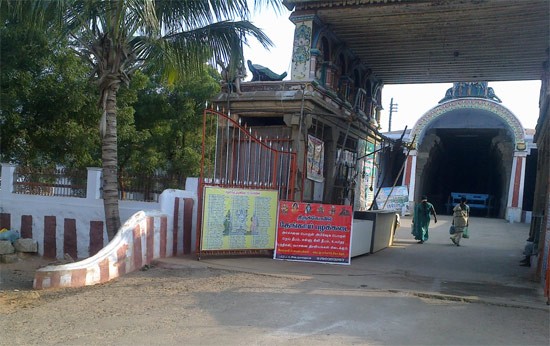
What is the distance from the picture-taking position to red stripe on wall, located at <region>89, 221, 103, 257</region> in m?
11.1

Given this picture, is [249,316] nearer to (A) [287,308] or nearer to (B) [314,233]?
(A) [287,308]

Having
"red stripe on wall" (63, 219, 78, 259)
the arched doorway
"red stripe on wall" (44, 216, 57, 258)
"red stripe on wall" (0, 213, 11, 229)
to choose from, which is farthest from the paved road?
the arched doorway

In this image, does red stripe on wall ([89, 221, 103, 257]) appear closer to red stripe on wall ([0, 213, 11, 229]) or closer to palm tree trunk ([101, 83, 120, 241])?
palm tree trunk ([101, 83, 120, 241])

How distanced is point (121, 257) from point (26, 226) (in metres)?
6.52

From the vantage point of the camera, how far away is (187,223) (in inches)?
376

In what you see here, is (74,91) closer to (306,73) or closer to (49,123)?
(49,123)

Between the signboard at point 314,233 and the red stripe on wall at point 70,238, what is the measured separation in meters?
5.45

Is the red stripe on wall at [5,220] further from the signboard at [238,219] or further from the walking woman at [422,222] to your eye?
the walking woman at [422,222]

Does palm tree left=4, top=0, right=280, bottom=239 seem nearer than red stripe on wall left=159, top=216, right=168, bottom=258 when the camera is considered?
Yes

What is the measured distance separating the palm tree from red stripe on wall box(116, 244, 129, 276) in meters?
1.50

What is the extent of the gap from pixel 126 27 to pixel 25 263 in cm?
641

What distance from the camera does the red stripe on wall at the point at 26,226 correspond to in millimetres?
12273

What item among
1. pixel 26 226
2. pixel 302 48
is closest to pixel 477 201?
pixel 302 48

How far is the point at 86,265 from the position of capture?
6695 mm
